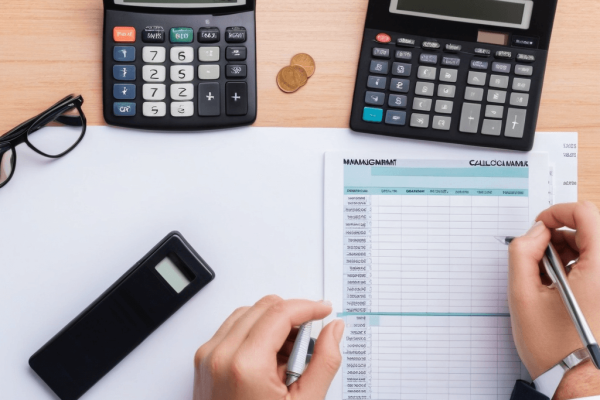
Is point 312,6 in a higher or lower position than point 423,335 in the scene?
higher

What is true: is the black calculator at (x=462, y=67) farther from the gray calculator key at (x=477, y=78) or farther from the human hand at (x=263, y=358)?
the human hand at (x=263, y=358)

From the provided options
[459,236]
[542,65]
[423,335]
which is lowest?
[423,335]

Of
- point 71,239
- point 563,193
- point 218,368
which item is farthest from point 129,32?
→ point 563,193

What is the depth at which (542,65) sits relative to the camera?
1.62 feet

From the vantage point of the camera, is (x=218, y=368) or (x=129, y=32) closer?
(x=218, y=368)

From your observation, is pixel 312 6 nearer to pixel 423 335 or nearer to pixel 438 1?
pixel 438 1

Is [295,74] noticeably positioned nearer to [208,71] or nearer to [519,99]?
[208,71]

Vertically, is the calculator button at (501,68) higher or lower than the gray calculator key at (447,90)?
higher

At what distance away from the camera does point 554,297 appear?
46 cm

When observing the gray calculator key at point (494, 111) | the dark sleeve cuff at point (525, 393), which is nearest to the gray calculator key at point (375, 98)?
the gray calculator key at point (494, 111)

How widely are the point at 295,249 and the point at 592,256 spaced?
0.28 meters

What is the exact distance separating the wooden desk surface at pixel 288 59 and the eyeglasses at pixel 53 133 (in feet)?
0.05

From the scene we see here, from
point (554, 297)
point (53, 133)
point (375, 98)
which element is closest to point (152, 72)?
point (53, 133)

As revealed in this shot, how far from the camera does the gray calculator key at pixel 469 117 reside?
1.62 ft
